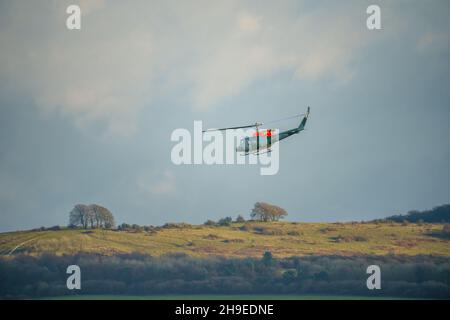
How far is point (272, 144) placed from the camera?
16812 centimetres

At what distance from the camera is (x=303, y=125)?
168875mm

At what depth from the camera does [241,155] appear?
167 metres
